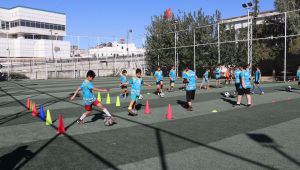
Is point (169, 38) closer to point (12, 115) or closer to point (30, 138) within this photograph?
point (12, 115)

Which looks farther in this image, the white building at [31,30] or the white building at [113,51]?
the white building at [31,30]

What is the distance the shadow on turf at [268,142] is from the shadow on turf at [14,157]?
5.08m

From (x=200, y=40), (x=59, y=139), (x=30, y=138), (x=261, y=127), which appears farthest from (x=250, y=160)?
(x=200, y=40)

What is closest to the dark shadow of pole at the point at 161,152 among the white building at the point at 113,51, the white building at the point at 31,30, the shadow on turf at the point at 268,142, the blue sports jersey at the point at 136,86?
the shadow on turf at the point at 268,142

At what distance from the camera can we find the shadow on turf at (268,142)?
20.9 ft

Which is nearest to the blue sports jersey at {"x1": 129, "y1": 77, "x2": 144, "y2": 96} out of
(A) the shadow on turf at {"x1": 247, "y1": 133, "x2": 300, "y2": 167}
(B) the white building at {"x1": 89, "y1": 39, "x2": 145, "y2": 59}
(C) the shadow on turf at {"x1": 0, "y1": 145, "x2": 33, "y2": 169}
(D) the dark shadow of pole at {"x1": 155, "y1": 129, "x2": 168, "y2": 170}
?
(D) the dark shadow of pole at {"x1": 155, "y1": 129, "x2": 168, "y2": 170}

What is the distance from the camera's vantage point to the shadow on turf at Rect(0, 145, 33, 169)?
233 inches

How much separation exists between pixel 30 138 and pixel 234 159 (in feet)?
16.2

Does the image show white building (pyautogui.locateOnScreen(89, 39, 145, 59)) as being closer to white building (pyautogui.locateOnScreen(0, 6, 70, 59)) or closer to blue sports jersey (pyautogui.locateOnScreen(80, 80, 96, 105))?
white building (pyautogui.locateOnScreen(0, 6, 70, 59))

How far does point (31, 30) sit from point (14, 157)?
3840 inches

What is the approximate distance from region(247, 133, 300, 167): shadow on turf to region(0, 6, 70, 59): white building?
7567 cm

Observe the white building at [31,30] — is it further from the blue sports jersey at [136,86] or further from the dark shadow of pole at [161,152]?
the dark shadow of pole at [161,152]

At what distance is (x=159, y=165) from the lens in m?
5.94

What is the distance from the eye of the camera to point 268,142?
769 centimetres
